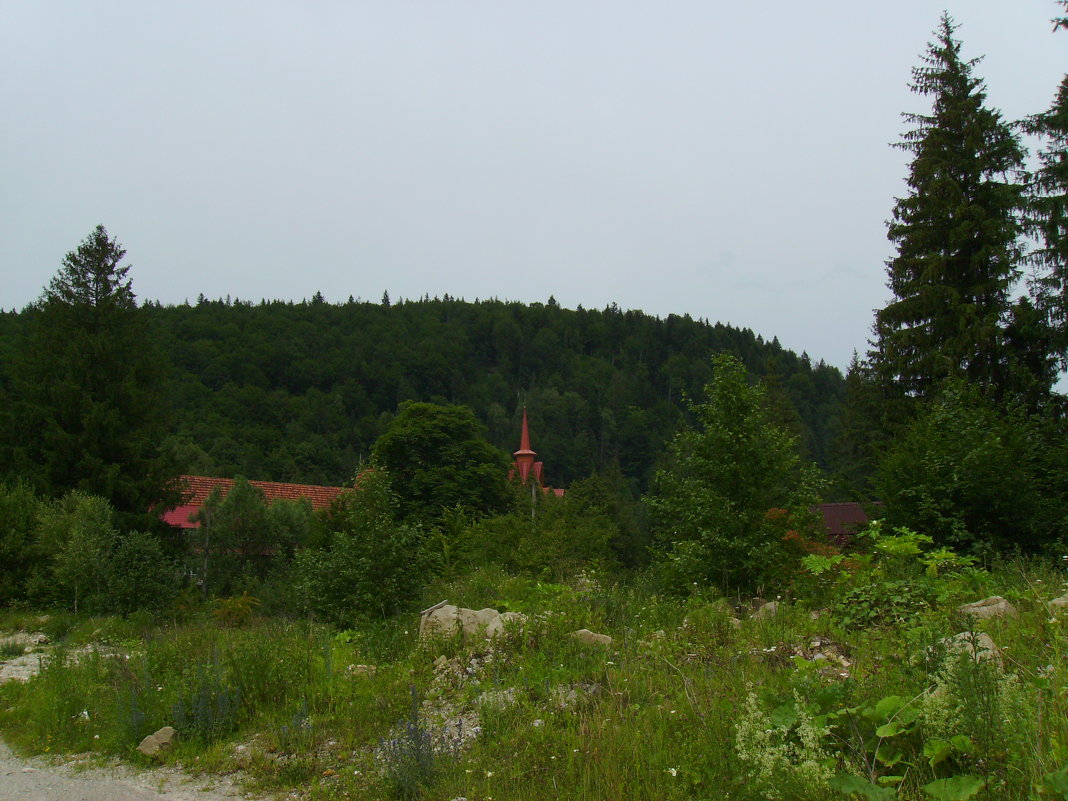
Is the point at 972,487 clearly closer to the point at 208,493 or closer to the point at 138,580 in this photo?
the point at 138,580

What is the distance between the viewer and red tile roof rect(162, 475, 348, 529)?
3388 centimetres

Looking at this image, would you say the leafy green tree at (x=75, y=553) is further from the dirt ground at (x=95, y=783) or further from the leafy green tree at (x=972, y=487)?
the leafy green tree at (x=972, y=487)

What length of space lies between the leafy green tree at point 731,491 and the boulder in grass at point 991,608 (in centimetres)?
361

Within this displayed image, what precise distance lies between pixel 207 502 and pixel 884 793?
101 ft

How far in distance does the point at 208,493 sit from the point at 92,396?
1433 centimetres

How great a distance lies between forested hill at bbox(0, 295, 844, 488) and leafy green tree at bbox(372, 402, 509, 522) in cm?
1836

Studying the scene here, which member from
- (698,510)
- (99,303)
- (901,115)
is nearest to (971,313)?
(901,115)

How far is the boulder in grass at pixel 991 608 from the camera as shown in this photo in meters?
6.09

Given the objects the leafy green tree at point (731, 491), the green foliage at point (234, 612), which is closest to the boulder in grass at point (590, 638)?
the leafy green tree at point (731, 491)

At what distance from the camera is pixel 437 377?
110 metres

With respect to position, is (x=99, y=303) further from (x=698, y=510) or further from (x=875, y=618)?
(x=875, y=618)

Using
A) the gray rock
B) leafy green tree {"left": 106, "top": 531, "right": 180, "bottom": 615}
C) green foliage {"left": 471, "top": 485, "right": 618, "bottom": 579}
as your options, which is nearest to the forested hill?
green foliage {"left": 471, "top": 485, "right": 618, "bottom": 579}

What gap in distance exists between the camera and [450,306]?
135125 mm

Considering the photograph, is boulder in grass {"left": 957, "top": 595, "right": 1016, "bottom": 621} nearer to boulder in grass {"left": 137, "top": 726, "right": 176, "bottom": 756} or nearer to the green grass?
the green grass
